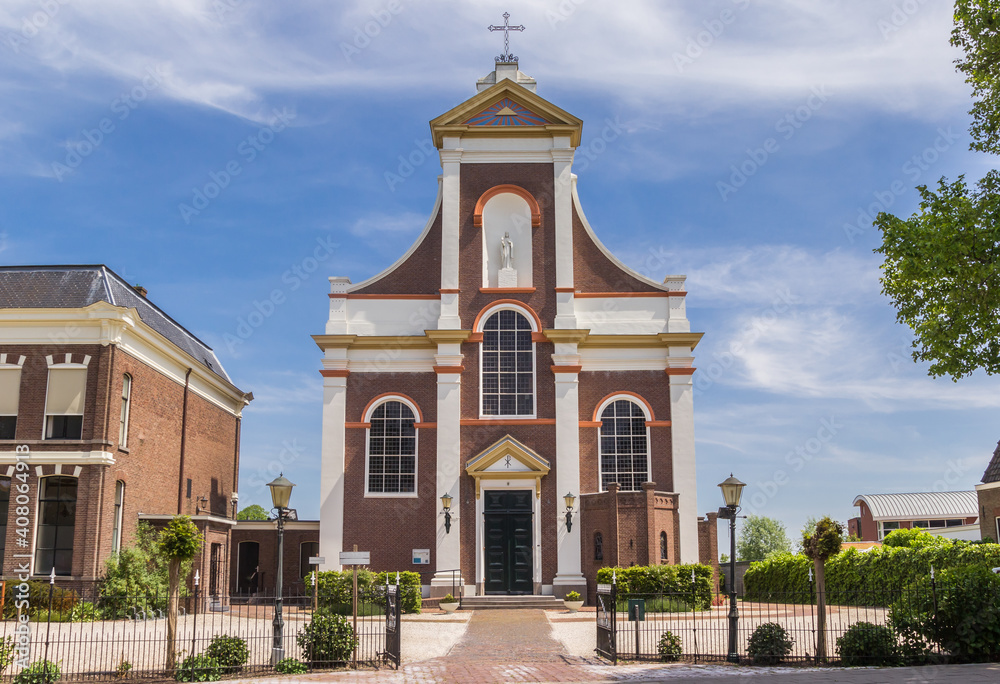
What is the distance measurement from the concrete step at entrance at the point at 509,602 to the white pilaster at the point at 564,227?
8940 mm

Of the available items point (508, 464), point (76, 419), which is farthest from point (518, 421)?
point (76, 419)

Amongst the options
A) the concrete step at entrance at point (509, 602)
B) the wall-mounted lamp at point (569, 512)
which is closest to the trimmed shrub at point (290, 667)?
the concrete step at entrance at point (509, 602)

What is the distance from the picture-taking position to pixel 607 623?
1652 cm

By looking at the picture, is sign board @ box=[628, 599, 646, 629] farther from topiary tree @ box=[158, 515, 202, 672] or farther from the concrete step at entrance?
topiary tree @ box=[158, 515, 202, 672]

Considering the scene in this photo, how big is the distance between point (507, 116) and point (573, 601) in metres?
16.8

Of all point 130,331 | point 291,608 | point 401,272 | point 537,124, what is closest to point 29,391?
point 130,331

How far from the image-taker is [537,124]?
105 ft

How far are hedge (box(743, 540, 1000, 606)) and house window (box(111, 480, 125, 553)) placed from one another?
1824cm

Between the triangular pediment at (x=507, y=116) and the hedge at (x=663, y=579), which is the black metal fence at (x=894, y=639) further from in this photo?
the triangular pediment at (x=507, y=116)

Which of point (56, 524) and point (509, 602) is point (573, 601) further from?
point (56, 524)

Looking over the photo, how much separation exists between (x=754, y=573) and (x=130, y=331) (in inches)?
1036

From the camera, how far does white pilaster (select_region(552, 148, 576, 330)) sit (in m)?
30.7

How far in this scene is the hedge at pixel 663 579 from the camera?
85.1ft

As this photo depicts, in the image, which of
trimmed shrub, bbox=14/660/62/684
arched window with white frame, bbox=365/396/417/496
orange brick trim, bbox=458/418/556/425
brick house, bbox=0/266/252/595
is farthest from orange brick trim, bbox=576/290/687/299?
trimmed shrub, bbox=14/660/62/684
